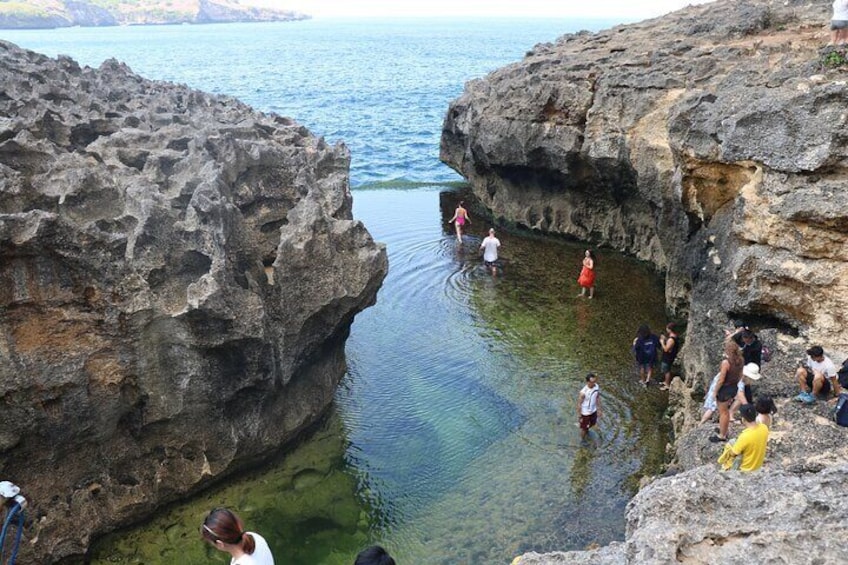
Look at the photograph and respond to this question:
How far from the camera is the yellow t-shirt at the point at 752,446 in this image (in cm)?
855

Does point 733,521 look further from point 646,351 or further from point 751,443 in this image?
point 646,351

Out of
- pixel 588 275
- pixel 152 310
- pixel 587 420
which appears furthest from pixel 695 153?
pixel 152 310

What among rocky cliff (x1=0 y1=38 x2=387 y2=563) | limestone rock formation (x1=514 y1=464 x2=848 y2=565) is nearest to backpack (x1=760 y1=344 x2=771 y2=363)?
rocky cliff (x1=0 y1=38 x2=387 y2=563)

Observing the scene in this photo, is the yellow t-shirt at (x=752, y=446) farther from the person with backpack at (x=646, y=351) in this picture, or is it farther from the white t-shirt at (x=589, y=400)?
the person with backpack at (x=646, y=351)

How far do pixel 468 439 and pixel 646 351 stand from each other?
454 centimetres

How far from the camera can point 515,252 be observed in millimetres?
24953

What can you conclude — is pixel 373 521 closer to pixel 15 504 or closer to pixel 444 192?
pixel 15 504

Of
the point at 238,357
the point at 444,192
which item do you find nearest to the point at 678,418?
the point at 238,357

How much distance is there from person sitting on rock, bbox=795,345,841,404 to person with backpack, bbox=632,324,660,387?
174 inches

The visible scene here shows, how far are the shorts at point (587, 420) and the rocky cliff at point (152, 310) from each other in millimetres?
4782

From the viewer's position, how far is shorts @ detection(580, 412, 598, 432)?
44.7ft

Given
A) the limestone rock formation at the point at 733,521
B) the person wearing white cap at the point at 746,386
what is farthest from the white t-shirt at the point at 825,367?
the limestone rock formation at the point at 733,521

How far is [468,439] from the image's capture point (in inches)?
555

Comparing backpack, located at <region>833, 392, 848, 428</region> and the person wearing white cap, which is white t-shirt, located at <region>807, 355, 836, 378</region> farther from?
the person wearing white cap
